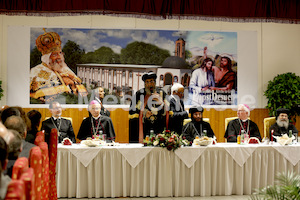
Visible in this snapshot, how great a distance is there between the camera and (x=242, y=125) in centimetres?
733

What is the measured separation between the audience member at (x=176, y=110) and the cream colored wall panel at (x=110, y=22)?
164 centimetres

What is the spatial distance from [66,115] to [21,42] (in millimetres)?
1775

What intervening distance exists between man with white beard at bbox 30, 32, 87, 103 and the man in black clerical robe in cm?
181

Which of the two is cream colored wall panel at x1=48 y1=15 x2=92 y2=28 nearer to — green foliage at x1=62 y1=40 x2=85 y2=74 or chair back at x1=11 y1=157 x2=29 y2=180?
green foliage at x1=62 y1=40 x2=85 y2=74

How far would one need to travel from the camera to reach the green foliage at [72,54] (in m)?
8.48

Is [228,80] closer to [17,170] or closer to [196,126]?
[196,126]

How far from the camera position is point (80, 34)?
335 inches

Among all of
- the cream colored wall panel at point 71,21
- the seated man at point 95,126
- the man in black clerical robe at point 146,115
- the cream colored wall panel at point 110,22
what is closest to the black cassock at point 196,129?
the man in black clerical robe at point 146,115

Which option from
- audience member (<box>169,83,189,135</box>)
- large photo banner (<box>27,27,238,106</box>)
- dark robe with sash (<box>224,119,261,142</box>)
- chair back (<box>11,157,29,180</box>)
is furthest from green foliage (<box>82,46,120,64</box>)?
chair back (<box>11,157,29,180</box>)

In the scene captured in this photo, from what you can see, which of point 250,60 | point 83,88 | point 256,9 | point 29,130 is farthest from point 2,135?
point 250,60

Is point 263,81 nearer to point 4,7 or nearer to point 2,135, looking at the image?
point 4,7

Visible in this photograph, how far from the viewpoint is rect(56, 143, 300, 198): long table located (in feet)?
18.8

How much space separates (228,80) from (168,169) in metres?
3.60

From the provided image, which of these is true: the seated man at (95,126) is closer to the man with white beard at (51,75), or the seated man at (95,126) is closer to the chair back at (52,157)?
the man with white beard at (51,75)
